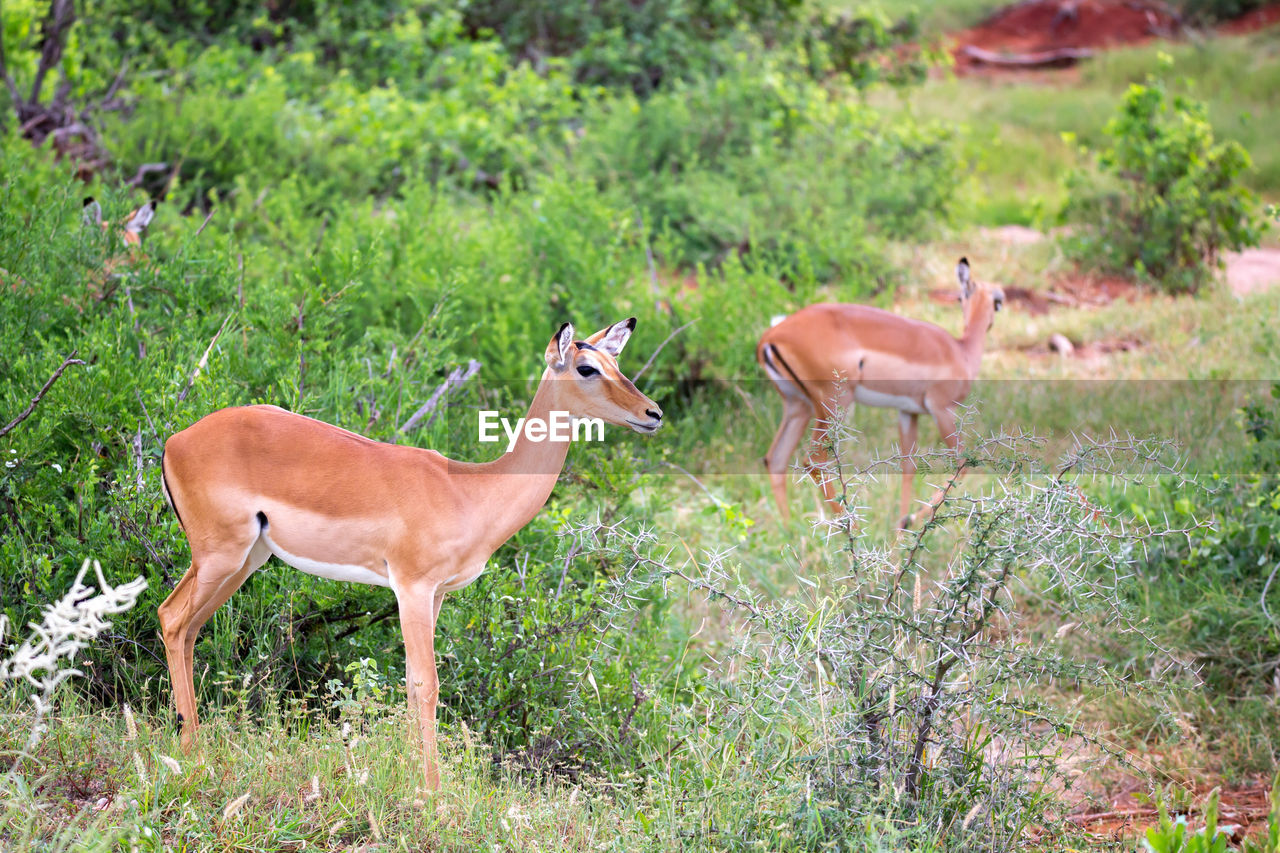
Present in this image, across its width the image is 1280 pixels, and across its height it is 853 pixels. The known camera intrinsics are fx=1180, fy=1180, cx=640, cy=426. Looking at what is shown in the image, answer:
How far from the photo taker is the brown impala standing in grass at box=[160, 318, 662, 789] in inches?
100.0

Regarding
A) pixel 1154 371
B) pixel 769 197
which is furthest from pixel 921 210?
pixel 1154 371

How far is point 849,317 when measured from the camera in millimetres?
5258

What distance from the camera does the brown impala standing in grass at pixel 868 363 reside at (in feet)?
17.0

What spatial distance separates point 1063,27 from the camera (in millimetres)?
23109

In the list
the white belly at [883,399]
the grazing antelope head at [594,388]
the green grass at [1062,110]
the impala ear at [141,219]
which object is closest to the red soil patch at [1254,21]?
A: the green grass at [1062,110]

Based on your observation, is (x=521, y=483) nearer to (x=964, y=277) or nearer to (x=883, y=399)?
(x=883, y=399)

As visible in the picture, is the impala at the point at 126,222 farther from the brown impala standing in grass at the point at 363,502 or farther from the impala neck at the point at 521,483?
the impala neck at the point at 521,483

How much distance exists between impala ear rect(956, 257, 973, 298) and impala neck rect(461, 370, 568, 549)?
333cm

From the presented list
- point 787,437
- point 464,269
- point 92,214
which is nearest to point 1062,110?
point 787,437

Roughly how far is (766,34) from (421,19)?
11.3ft

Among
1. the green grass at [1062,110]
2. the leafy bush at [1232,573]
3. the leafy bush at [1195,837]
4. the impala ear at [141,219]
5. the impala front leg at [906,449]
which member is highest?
the impala ear at [141,219]

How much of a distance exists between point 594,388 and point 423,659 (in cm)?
71

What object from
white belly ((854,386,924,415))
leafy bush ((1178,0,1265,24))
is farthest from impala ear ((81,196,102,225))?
leafy bush ((1178,0,1265,24))

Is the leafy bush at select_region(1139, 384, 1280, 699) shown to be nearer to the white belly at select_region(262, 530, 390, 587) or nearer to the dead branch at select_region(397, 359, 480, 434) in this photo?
the dead branch at select_region(397, 359, 480, 434)
